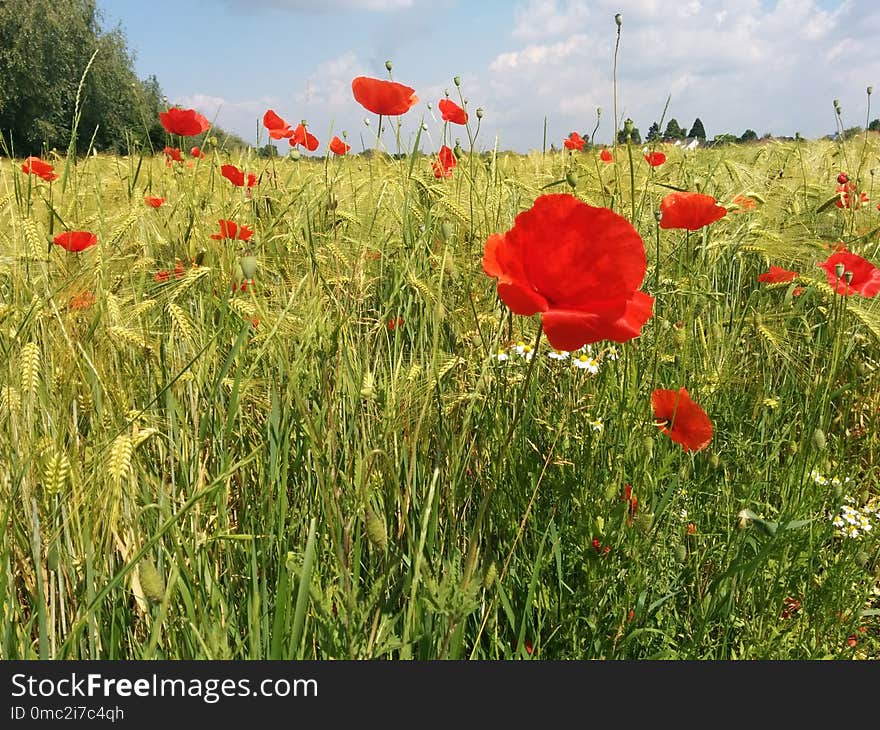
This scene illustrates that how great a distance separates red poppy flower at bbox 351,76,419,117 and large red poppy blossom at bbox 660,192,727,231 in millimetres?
687

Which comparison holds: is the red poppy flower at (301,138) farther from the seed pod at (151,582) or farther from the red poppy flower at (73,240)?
the seed pod at (151,582)

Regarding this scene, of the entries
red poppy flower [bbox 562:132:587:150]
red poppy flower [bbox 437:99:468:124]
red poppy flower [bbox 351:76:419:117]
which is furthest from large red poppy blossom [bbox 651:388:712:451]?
red poppy flower [bbox 562:132:587:150]

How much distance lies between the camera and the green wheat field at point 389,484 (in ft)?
2.66

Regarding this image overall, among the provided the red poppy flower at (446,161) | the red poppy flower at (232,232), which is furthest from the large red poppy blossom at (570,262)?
the red poppy flower at (446,161)

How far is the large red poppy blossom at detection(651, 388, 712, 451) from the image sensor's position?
1.06 m

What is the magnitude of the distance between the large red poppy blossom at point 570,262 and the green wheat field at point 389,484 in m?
0.07

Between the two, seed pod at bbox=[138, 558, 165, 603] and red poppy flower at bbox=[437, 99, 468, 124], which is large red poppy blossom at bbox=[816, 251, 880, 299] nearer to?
red poppy flower at bbox=[437, 99, 468, 124]

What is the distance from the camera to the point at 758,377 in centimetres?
166

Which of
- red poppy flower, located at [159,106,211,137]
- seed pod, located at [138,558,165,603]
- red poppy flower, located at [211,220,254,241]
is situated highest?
red poppy flower, located at [159,106,211,137]

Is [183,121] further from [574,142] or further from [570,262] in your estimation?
[570,262]

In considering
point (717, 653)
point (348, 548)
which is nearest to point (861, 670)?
point (717, 653)

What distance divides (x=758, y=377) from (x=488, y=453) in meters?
0.91

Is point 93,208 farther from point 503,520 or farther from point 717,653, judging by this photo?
point 717,653

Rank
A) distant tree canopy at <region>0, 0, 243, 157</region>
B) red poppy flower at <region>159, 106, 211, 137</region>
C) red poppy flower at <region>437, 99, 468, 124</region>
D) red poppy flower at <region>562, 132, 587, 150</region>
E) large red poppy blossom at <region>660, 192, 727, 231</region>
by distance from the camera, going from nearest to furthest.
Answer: large red poppy blossom at <region>660, 192, 727, 231</region> < red poppy flower at <region>437, 99, 468, 124</region> < red poppy flower at <region>159, 106, 211, 137</region> < red poppy flower at <region>562, 132, 587, 150</region> < distant tree canopy at <region>0, 0, 243, 157</region>
